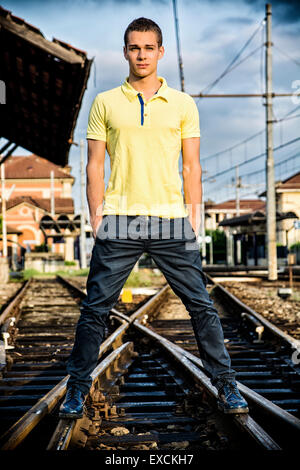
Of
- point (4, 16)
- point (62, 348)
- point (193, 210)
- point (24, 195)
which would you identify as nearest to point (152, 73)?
point (193, 210)

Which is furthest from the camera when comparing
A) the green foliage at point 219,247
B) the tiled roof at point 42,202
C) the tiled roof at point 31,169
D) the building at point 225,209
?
the building at point 225,209

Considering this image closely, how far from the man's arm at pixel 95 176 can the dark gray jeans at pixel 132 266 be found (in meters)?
0.10

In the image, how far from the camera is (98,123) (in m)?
3.14

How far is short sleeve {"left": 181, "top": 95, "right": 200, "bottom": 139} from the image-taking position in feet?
10.4

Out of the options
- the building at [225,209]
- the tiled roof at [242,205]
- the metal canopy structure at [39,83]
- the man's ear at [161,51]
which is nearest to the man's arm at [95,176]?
the man's ear at [161,51]

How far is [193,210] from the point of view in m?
3.21

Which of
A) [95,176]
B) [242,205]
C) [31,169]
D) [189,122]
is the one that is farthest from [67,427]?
[242,205]

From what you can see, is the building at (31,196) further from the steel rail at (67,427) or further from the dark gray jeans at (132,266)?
the dark gray jeans at (132,266)

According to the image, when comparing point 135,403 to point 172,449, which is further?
point 135,403

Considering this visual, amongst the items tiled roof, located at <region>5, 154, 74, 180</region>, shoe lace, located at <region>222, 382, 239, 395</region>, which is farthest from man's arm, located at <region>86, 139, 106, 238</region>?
tiled roof, located at <region>5, 154, 74, 180</region>

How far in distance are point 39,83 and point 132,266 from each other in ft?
27.7

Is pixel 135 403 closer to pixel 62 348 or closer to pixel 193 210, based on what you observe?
pixel 193 210

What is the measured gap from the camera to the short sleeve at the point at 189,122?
10.4 ft

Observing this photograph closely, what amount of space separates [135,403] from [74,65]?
6881mm
